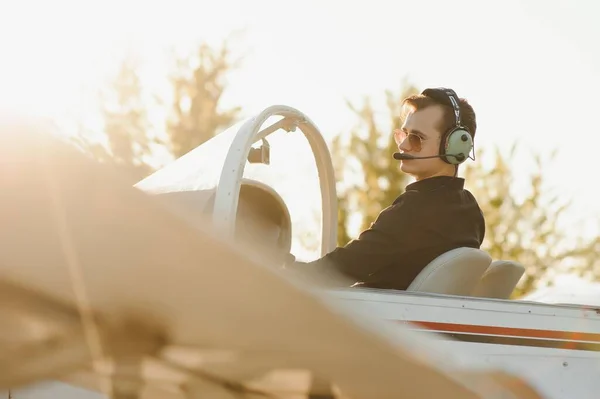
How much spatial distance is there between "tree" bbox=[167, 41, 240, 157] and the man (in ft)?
35.5

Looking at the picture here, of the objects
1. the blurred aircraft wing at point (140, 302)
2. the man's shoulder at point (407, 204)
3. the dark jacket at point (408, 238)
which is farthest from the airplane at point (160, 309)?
the man's shoulder at point (407, 204)

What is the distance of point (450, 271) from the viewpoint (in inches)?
123

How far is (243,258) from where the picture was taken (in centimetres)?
75

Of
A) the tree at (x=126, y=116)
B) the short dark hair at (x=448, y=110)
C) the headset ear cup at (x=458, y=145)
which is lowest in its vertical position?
the headset ear cup at (x=458, y=145)

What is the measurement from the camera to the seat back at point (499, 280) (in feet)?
11.4

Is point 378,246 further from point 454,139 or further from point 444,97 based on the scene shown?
point 444,97

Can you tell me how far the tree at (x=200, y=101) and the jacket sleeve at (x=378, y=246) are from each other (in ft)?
36.8

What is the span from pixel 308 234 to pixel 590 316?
152cm

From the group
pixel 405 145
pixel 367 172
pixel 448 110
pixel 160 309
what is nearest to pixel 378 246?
pixel 405 145

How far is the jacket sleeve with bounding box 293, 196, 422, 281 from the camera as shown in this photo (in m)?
3.08

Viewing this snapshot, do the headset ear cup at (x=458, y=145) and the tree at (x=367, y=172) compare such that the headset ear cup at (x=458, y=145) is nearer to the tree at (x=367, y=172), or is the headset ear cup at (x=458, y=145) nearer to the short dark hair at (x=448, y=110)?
the short dark hair at (x=448, y=110)

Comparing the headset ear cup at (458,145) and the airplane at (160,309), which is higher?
the headset ear cup at (458,145)

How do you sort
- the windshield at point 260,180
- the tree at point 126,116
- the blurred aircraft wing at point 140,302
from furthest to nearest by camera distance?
the tree at point 126,116
the windshield at point 260,180
the blurred aircraft wing at point 140,302

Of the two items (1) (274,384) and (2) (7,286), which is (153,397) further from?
(2) (7,286)
